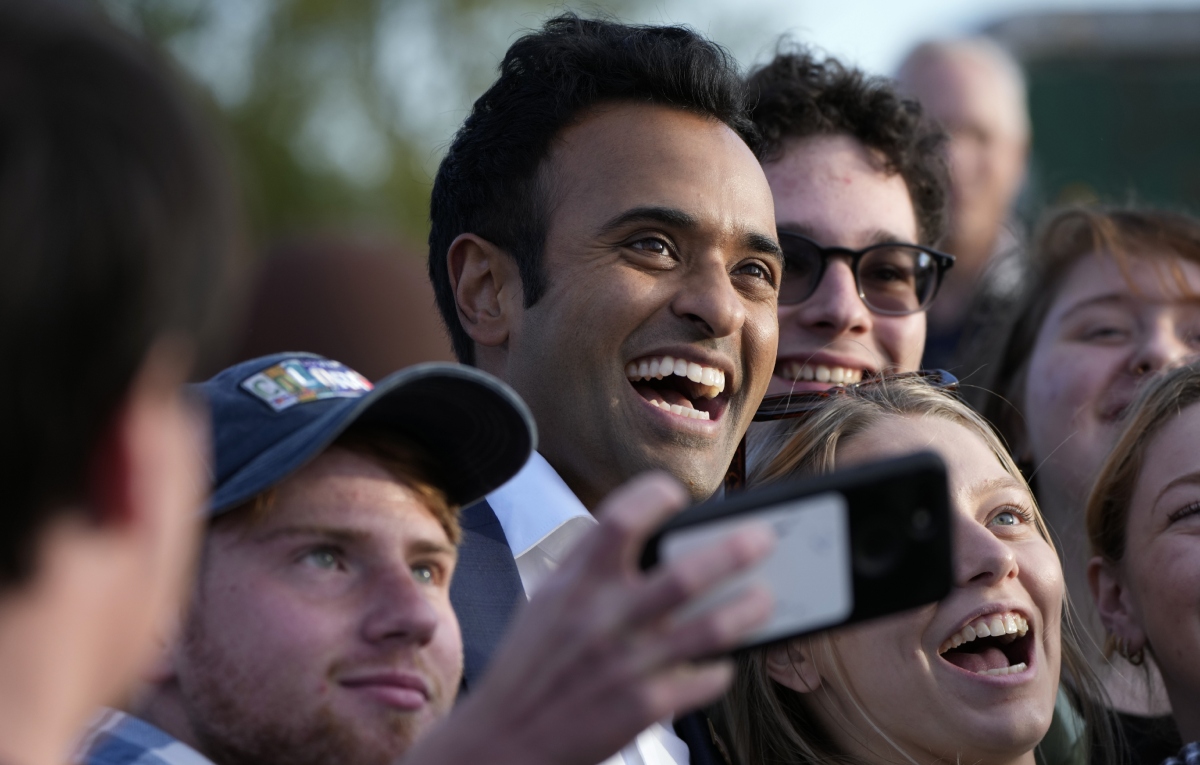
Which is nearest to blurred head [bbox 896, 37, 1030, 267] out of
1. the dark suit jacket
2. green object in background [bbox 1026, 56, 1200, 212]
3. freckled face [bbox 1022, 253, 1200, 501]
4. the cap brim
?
freckled face [bbox 1022, 253, 1200, 501]

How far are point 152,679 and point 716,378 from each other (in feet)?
5.27

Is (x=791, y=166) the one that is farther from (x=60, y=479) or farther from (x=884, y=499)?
(x=60, y=479)

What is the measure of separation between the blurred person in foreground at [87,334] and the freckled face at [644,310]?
192 cm

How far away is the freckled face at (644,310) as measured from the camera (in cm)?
311

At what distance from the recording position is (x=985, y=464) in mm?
2896

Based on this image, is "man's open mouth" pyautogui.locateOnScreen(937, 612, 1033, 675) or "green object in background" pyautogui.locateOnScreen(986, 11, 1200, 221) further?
"green object in background" pyautogui.locateOnScreen(986, 11, 1200, 221)

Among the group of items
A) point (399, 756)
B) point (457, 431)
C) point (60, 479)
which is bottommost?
point (399, 756)

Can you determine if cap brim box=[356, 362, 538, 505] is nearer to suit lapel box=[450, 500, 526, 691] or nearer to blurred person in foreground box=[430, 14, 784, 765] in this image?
suit lapel box=[450, 500, 526, 691]

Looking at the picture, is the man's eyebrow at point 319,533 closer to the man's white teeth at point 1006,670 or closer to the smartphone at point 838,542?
the smartphone at point 838,542

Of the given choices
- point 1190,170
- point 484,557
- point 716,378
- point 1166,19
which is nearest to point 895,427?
point 716,378

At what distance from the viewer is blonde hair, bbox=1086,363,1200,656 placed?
3268 millimetres

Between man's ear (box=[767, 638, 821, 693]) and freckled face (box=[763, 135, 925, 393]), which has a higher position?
freckled face (box=[763, 135, 925, 393])

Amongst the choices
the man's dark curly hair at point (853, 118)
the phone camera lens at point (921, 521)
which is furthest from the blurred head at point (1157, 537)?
the phone camera lens at point (921, 521)

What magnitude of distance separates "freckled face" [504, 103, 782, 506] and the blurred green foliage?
16.0m
